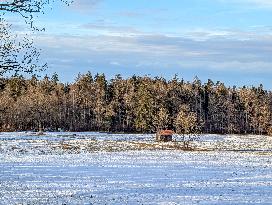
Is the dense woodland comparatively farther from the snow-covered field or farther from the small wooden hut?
the snow-covered field

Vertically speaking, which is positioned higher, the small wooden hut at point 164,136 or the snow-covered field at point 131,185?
the small wooden hut at point 164,136

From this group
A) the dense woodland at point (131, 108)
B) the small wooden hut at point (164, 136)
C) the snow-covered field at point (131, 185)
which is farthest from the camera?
the dense woodland at point (131, 108)

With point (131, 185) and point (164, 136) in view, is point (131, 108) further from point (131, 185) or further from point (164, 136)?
point (131, 185)

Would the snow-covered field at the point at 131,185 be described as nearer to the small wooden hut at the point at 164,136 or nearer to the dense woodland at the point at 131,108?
the small wooden hut at the point at 164,136

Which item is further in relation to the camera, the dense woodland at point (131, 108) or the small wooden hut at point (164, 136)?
the dense woodland at point (131, 108)

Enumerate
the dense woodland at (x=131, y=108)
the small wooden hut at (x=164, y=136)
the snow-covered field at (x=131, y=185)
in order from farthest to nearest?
the dense woodland at (x=131, y=108), the small wooden hut at (x=164, y=136), the snow-covered field at (x=131, y=185)

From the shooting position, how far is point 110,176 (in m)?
36.9

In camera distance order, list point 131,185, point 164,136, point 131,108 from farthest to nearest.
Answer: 1. point 131,108
2. point 164,136
3. point 131,185

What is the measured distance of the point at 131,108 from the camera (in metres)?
173

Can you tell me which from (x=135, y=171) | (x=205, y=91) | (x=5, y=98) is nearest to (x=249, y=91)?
(x=205, y=91)

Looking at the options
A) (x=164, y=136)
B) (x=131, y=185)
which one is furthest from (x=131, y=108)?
(x=131, y=185)

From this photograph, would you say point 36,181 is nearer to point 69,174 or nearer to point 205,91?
point 69,174

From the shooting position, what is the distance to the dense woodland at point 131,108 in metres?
162

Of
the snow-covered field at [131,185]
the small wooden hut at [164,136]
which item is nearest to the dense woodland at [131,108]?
the small wooden hut at [164,136]
